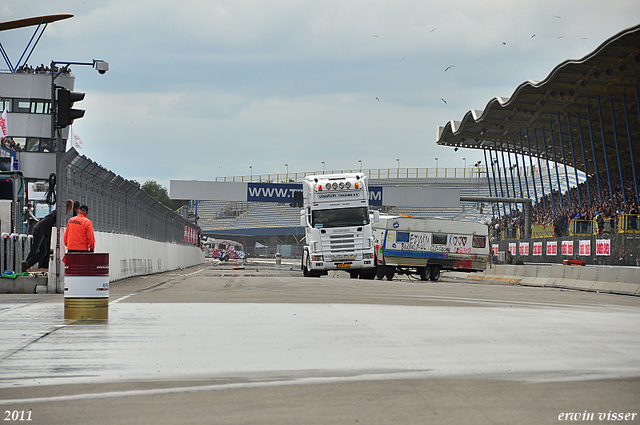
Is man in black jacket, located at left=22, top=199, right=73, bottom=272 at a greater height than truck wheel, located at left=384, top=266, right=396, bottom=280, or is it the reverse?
man in black jacket, located at left=22, top=199, right=73, bottom=272

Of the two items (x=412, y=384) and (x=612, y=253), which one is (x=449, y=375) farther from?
(x=612, y=253)

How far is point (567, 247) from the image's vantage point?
3434 centimetres

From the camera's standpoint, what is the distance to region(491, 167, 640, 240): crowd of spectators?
1743 inches

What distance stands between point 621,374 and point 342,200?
22994 millimetres

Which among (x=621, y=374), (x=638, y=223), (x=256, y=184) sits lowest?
(x=621, y=374)

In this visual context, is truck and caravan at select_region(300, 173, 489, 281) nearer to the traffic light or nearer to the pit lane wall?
the pit lane wall

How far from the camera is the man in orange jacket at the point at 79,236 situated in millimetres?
12977

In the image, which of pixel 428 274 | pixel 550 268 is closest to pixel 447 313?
pixel 550 268

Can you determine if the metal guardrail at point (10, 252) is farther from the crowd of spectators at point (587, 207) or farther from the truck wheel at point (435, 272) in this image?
the crowd of spectators at point (587, 207)

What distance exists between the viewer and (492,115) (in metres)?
60.8

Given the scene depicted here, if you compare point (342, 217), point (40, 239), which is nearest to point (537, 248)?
point (342, 217)

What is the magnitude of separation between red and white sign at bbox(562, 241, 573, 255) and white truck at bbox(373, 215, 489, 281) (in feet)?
11.5

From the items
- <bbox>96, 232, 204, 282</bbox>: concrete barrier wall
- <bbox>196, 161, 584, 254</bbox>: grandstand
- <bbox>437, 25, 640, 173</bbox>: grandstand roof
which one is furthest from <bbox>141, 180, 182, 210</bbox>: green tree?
<bbox>96, 232, 204, 282</bbox>: concrete barrier wall

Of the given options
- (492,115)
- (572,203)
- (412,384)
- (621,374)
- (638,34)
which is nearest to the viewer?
(412,384)
